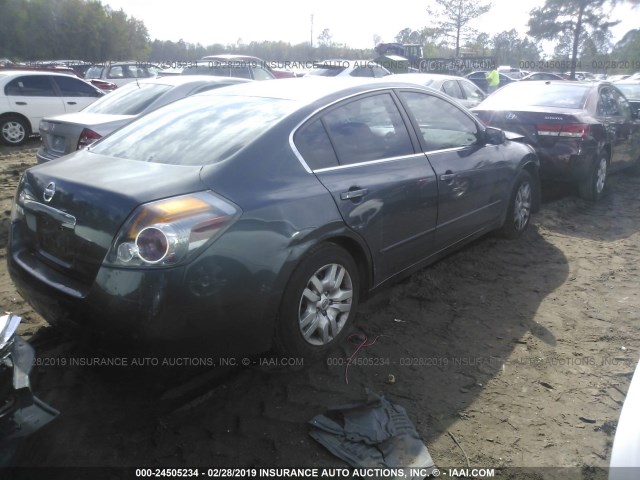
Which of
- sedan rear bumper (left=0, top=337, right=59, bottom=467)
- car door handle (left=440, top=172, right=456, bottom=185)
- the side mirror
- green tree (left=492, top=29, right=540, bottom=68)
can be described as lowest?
sedan rear bumper (left=0, top=337, right=59, bottom=467)

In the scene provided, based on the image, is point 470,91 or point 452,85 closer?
point 452,85

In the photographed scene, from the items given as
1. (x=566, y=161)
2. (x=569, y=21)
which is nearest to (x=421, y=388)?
(x=566, y=161)

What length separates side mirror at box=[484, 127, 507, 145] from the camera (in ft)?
15.5

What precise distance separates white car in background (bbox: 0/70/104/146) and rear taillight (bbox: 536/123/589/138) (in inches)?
396

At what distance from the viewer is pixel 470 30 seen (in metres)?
41.6

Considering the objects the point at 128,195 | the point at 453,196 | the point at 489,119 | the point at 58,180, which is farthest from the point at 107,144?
the point at 489,119

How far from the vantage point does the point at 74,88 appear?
40.1 feet

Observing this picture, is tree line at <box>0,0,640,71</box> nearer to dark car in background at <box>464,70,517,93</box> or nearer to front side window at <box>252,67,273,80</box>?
dark car in background at <box>464,70,517,93</box>

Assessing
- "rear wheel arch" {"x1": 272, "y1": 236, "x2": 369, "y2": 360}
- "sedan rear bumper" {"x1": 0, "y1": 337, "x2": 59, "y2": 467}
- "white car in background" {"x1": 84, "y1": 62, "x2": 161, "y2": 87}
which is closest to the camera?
"sedan rear bumper" {"x1": 0, "y1": 337, "x2": 59, "y2": 467}

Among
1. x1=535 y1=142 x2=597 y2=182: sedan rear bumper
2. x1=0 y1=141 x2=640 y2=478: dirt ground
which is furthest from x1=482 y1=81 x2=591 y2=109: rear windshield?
x1=0 y1=141 x2=640 y2=478: dirt ground

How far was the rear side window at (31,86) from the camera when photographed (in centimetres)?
1120

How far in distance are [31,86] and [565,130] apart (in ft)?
34.8

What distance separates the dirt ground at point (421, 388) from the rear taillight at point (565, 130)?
8.56ft

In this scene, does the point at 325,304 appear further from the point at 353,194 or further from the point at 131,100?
the point at 131,100
